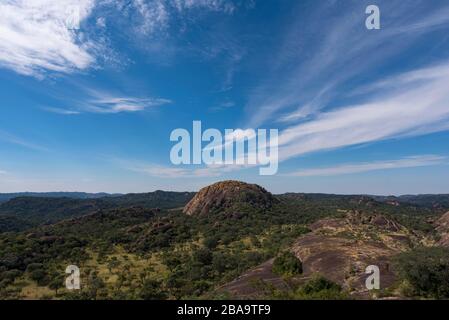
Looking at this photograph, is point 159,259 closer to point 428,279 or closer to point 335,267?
point 335,267

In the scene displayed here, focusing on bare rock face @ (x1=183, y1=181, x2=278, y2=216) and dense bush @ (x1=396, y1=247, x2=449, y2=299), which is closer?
dense bush @ (x1=396, y1=247, x2=449, y2=299)

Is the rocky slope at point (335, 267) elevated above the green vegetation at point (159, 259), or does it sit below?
above

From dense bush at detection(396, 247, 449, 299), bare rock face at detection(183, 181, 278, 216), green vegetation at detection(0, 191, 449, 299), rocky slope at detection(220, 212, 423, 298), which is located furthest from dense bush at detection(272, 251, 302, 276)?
bare rock face at detection(183, 181, 278, 216)

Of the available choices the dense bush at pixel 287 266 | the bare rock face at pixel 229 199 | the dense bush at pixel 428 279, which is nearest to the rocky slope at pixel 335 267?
the dense bush at pixel 287 266

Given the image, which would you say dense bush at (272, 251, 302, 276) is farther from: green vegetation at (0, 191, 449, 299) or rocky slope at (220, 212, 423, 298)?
rocky slope at (220, 212, 423, 298)

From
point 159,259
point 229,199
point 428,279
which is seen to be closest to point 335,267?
point 428,279

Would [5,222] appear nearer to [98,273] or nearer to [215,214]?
[215,214]

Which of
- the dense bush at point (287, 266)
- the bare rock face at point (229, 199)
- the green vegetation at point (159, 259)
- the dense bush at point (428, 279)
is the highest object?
the bare rock face at point (229, 199)

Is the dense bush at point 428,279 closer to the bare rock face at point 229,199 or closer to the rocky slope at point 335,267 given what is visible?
the rocky slope at point 335,267
